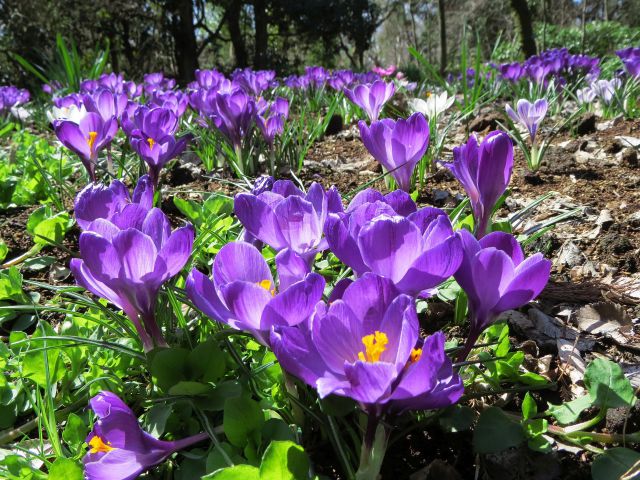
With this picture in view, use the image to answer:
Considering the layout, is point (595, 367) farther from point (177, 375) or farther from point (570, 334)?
point (177, 375)

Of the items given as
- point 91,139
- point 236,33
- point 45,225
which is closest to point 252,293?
point 45,225

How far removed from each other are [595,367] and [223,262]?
0.66 metres

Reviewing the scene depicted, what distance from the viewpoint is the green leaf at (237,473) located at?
28.7 inches

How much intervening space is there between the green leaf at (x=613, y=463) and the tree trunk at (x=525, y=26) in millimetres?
8628

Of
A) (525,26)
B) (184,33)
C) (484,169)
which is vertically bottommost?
(484,169)

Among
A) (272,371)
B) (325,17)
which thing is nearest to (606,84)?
(272,371)

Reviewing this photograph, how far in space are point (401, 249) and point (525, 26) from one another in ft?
29.2

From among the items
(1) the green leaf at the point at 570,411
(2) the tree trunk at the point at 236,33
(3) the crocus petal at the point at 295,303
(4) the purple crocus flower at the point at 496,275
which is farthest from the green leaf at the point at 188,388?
(2) the tree trunk at the point at 236,33

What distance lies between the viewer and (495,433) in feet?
2.89

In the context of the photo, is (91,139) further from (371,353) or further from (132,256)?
(371,353)

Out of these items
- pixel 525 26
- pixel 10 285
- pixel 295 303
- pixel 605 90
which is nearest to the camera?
pixel 295 303

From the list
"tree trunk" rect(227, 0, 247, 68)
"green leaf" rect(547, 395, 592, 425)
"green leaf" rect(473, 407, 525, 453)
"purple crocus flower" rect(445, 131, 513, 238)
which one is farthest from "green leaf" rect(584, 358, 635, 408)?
"tree trunk" rect(227, 0, 247, 68)

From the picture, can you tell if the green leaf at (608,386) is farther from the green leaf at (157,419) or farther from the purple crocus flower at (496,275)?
the green leaf at (157,419)

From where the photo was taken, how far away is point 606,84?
3.98m
